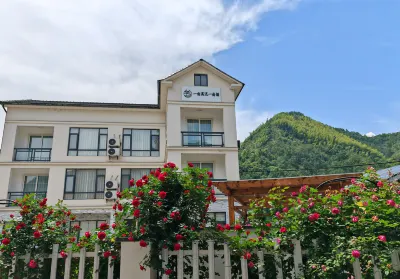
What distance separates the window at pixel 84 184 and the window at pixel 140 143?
2.13 m

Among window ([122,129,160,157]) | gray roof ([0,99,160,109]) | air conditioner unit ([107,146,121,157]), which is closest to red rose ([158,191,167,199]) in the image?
air conditioner unit ([107,146,121,157])

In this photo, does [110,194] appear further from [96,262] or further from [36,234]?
[96,262]

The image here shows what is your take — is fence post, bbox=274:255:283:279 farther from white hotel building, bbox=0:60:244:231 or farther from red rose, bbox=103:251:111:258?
white hotel building, bbox=0:60:244:231

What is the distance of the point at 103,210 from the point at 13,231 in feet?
52.4

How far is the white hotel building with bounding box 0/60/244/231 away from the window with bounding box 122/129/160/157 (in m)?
0.06

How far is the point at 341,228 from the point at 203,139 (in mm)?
16371

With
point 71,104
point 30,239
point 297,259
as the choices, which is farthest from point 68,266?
point 71,104

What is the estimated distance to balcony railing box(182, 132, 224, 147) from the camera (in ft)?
63.3

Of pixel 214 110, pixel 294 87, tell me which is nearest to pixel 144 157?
pixel 214 110

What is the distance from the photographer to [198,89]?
20.2m

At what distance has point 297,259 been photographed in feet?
10.5

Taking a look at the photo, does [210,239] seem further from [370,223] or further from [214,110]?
[214,110]

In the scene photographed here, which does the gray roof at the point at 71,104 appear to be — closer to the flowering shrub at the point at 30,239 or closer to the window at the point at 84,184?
the window at the point at 84,184

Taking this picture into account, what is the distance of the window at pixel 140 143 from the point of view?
20.5m
